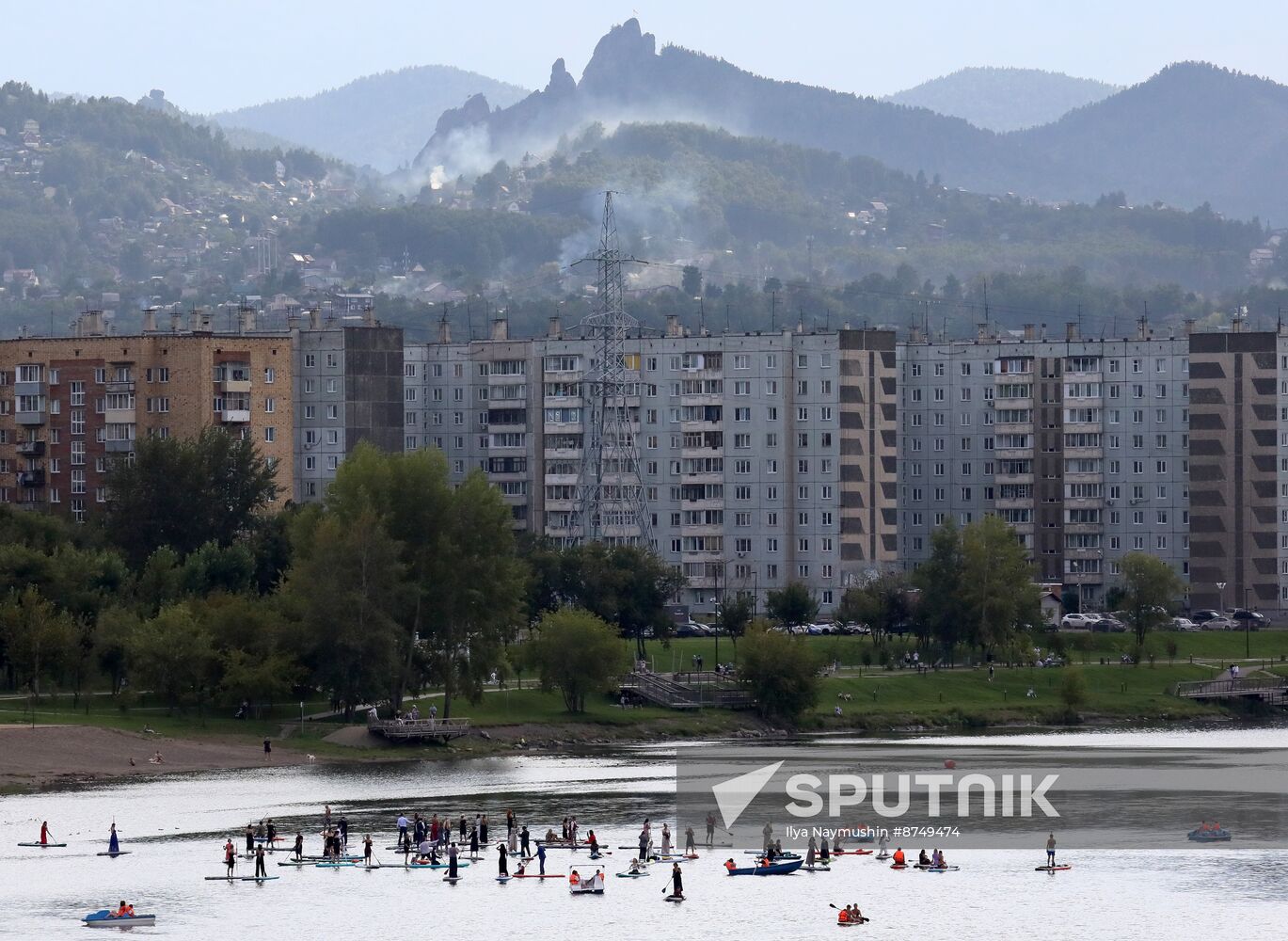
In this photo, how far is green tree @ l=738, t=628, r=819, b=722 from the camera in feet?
504

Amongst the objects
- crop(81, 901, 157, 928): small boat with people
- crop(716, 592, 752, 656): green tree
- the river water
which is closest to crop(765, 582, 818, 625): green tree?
crop(716, 592, 752, 656): green tree

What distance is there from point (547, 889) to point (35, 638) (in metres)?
51.8

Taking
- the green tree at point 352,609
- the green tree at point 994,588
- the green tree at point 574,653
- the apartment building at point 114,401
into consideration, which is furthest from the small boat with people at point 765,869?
the apartment building at point 114,401

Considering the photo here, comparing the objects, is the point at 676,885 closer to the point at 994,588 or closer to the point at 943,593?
the point at 994,588

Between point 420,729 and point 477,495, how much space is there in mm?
16509

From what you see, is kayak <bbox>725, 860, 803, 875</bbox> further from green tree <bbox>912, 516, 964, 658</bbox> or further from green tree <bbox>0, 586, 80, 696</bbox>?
green tree <bbox>912, 516, 964, 658</bbox>

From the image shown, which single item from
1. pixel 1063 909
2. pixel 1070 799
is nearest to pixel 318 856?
pixel 1063 909

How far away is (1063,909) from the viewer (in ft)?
297

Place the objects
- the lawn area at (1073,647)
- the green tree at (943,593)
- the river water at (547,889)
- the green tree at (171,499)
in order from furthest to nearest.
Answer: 1. the green tree at (943,593)
2. the lawn area at (1073,647)
3. the green tree at (171,499)
4. the river water at (547,889)

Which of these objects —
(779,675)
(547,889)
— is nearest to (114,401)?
(779,675)

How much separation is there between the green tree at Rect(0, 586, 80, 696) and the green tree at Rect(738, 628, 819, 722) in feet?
141

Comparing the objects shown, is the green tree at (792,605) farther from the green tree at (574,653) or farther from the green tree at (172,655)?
the green tree at (172,655)

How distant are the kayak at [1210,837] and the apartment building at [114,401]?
9704 cm

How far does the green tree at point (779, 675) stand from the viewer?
153750mm
